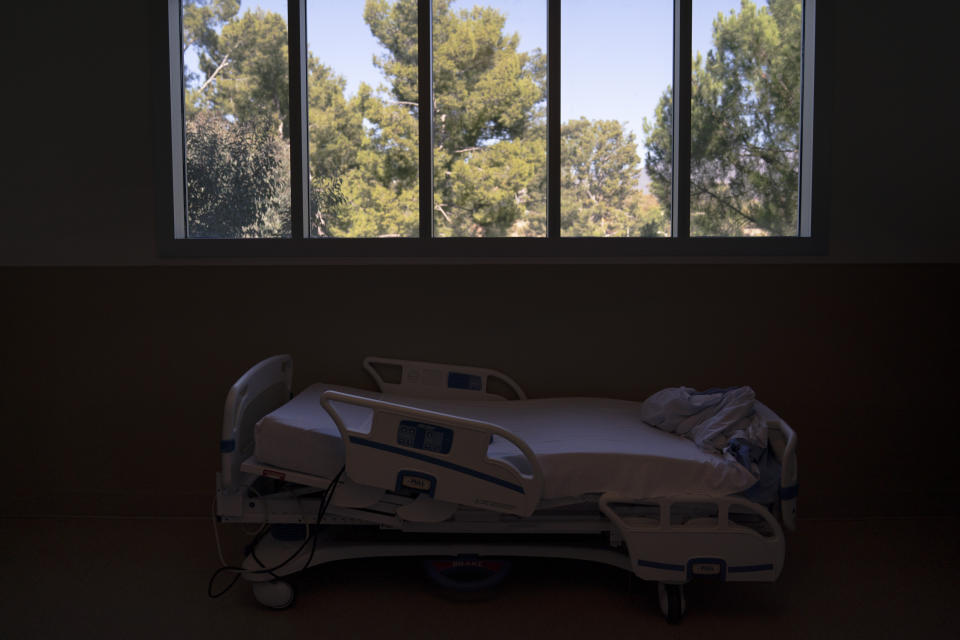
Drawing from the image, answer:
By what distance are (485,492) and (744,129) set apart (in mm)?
2201

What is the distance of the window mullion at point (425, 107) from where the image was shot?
3119mm

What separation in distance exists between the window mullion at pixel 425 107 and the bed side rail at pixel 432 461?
4.02ft

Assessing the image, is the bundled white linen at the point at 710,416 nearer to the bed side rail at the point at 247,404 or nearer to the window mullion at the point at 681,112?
the window mullion at the point at 681,112

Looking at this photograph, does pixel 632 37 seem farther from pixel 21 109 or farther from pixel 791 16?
pixel 21 109

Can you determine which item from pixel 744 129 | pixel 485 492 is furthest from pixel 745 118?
pixel 485 492

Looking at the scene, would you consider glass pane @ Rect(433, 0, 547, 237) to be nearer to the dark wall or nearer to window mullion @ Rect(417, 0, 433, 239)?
window mullion @ Rect(417, 0, 433, 239)

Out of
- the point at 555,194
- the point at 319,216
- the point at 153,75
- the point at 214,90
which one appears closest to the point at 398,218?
the point at 319,216

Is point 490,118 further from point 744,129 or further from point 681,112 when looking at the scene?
point 744,129

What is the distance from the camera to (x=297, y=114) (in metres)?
3.13

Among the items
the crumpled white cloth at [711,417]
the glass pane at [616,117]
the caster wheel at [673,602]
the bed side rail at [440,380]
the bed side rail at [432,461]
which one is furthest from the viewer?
the glass pane at [616,117]

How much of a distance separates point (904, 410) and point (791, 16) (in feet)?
6.46

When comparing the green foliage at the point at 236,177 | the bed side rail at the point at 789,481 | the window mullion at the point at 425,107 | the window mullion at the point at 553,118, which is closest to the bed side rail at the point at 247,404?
the green foliage at the point at 236,177

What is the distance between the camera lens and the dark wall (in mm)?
3100

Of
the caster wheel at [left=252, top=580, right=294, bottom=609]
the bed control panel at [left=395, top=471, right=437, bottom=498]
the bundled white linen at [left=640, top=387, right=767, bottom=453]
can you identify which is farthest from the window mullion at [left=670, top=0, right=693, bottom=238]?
the caster wheel at [left=252, top=580, right=294, bottom=609]
